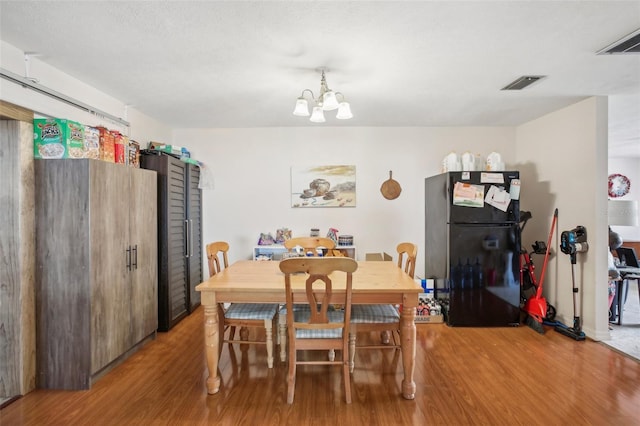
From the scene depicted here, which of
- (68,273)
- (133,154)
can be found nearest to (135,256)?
(68,273)

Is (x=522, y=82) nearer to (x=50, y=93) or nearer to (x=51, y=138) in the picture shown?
(x=51, y=138)

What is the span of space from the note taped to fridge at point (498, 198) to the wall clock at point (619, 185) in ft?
14.5

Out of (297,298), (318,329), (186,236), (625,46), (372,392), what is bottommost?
(372,392)

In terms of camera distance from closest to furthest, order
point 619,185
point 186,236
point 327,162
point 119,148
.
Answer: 1. point 119,148
2. point 186,236
3. point 327,162
4. point 619,185

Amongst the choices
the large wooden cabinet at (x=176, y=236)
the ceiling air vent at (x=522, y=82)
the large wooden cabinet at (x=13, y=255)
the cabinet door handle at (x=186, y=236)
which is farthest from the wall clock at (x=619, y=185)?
the large wooden cabinet at (x=13, y=255)

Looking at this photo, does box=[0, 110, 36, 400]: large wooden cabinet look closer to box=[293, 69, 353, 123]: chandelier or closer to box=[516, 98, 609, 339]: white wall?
box=[293, 69, 353, 123]: chandelier

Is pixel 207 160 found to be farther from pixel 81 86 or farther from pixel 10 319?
pixel 10 319

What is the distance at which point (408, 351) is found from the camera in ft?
6.64

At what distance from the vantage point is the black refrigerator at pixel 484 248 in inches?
128

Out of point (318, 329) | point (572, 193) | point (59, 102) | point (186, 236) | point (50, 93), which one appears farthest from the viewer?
point (186, 236)

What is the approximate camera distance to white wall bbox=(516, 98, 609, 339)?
9.62ft

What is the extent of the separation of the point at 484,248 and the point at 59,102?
414 cm

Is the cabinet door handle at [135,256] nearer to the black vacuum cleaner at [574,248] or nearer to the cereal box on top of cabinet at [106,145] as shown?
the cereal box on top of cabinet at [106,145]

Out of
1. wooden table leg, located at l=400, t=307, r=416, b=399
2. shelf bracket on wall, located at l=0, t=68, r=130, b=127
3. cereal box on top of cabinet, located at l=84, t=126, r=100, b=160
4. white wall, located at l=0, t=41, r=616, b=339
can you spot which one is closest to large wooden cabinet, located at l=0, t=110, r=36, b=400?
shelf bracket on wall, located at l=0, t=68, r=130, b=127
